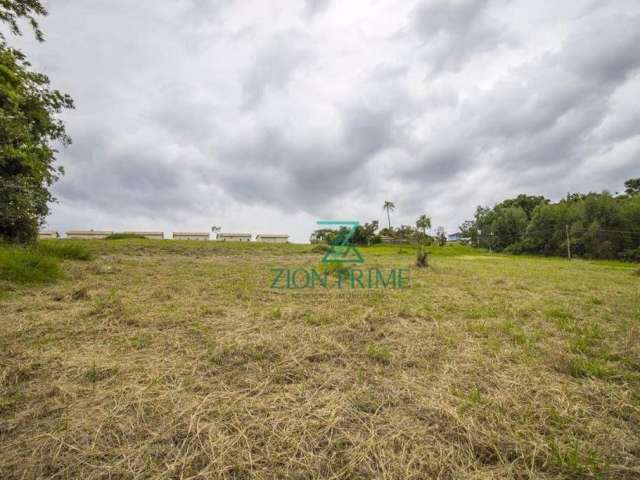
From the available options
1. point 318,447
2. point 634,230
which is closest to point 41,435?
point 318,447

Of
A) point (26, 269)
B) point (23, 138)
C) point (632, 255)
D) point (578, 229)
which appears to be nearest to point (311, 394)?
point (26, 269)

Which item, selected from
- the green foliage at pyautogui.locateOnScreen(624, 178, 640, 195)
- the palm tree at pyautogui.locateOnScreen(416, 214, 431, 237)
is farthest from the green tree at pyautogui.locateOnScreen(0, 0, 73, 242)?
the green foliage at pyautogui.locateOnScreen(624, 178, 640, 195)

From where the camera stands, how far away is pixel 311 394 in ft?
6.56

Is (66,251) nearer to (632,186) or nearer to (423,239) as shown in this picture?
(423,239)

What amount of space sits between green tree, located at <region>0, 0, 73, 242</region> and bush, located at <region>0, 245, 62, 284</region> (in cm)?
250

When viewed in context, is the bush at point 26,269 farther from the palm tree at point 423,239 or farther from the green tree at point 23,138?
the palm tree at point 423,239

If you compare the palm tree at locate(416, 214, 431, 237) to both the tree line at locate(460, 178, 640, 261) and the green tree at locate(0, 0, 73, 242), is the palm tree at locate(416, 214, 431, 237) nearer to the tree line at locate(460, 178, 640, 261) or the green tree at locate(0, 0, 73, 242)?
the green tree at locate(0, 0, 73, 242)

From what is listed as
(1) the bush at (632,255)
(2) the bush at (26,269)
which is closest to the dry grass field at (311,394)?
(2) the bush at (26,269)

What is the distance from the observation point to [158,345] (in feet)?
9.32

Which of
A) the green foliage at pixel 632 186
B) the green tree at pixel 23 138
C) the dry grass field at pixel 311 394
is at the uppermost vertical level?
the green foliage at pixel 632 186

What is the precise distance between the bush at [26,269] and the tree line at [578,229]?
54.8 m

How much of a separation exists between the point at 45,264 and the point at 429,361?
8248 millimetres

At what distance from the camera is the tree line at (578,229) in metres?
39.6

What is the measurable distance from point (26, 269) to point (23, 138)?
14.4ft
